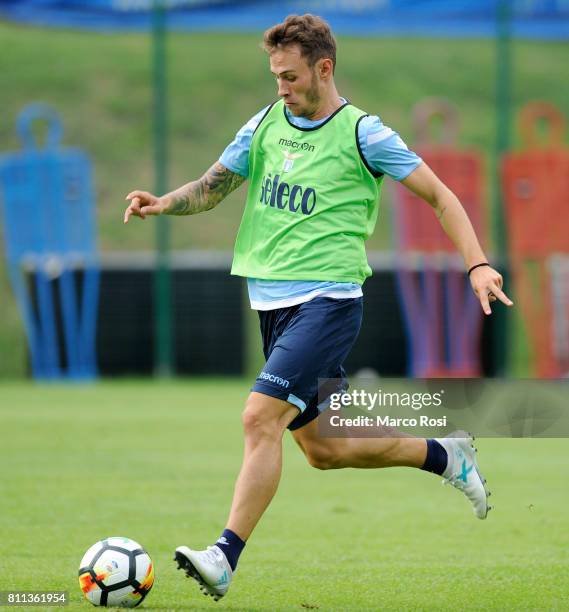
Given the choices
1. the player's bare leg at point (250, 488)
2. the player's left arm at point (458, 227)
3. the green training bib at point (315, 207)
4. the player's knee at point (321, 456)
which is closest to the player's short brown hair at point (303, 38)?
the green training bib at point (315, 207)

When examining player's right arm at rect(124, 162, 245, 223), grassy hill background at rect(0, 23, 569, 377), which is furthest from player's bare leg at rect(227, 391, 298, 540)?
grassy hill background at rect(0, 23, 569, 377)

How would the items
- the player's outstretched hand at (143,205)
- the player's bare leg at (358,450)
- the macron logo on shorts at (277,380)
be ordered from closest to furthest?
the macron logo on shorts at (277,380) → the player's outstretched hand at (143,205) → the player's bare leg at (358,450)

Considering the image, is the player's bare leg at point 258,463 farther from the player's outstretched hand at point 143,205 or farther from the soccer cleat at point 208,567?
the player's outstretched hand at point 143,205

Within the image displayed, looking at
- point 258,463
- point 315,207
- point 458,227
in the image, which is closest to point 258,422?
point 258,463

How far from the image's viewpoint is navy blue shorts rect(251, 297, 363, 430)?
5176 millimetres

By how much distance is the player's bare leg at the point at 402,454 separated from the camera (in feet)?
18.8

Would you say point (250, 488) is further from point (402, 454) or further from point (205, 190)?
point (205, 190)

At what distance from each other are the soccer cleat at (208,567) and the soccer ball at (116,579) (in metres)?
0.27

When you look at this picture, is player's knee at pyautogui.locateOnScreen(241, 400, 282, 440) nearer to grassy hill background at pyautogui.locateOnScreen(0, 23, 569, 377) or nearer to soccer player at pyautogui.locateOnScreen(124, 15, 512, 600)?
soccer player at pyautogui.locateOnScreen(124, 15, 512, 600)

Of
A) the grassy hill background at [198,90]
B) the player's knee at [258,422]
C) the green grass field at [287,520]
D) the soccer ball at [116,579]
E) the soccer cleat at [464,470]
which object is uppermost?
the grassy hill background at [198,90]

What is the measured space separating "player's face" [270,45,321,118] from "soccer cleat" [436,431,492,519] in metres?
1.64

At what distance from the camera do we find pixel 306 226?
5.45 meters

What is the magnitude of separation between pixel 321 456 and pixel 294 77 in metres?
1.57

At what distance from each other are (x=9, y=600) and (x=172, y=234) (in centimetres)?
1359
